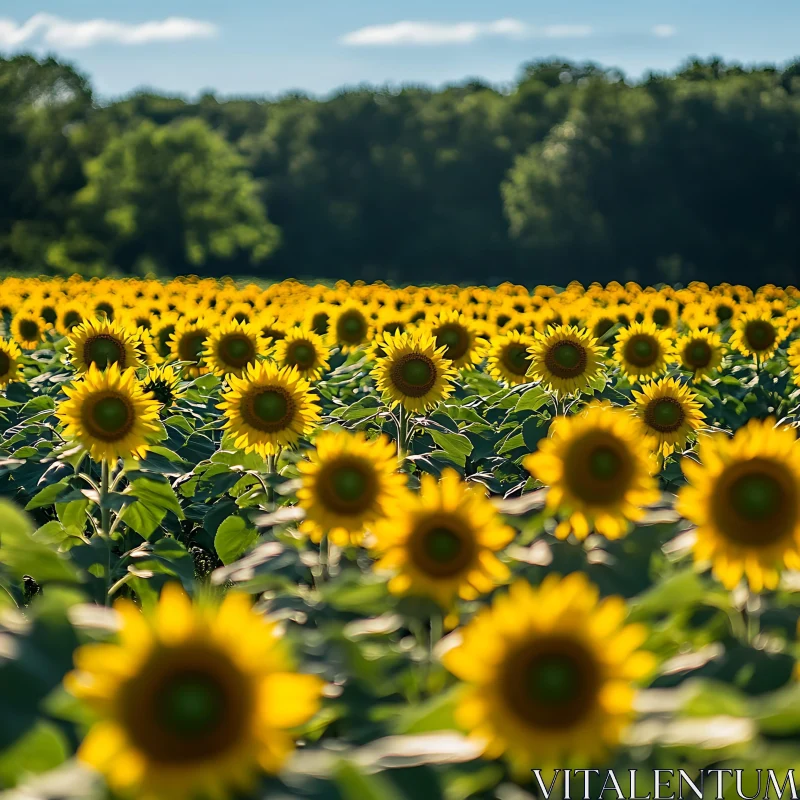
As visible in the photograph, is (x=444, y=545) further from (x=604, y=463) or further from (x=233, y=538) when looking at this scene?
(x=233, y=538)

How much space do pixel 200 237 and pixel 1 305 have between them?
2145 inches

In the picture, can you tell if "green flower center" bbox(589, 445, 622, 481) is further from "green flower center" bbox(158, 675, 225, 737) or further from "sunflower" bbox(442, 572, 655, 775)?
"green flower center" bbox(158, 675, 225, 737)

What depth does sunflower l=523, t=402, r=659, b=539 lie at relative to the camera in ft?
9.34

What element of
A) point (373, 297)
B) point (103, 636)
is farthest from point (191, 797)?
point (373, 297)

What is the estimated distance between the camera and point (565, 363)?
261 inches

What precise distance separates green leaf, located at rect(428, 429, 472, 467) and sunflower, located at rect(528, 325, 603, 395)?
1013mm

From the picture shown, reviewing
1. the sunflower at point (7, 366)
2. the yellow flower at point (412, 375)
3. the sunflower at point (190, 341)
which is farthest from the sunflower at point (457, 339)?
the sunflower at point (7, 366)

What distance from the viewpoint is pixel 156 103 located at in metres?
102

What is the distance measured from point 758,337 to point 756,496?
305 inches

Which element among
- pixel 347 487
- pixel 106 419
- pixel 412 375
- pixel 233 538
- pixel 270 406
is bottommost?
pixel 347 487

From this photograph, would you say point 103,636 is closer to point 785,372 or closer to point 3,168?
point 785,372

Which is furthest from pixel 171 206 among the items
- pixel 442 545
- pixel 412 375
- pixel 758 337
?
pixel 442 545

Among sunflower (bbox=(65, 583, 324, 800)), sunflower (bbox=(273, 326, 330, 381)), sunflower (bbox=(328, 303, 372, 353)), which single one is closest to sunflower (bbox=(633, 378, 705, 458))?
sunflower (bbox=(273, 326, 330, 381))

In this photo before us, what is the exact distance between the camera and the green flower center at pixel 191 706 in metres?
1.70
